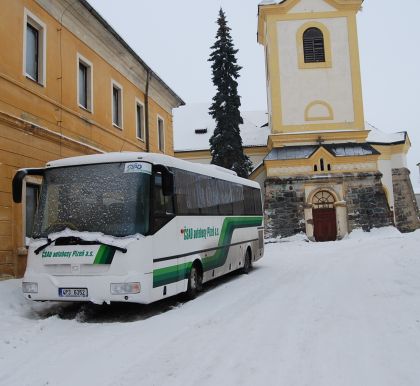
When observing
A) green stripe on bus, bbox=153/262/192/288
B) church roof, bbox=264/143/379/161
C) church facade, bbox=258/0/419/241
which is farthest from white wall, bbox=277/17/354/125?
green stripe on bus, bbox=153/262/192/288

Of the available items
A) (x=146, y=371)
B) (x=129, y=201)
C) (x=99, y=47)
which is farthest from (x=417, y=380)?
(x=99, y=47)

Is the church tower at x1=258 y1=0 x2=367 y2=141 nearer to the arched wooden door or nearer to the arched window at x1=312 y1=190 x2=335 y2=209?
the arched window at x1=312 y1=190 x2=335 y2=209

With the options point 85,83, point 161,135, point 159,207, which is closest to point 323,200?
point 161,135

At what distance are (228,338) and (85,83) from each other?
11.1m

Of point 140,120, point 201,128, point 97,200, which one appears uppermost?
point 201,128

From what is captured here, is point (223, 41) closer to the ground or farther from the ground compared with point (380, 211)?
farther from the ground

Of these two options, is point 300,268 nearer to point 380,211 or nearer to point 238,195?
point 238,195

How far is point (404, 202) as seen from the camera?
40.2 meters

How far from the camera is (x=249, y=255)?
15.2m

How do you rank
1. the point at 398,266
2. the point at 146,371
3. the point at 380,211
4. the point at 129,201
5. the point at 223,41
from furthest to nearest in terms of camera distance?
the point at 223,41
the point at 380,211
the point at 398,266
the point at 129,201
the point at 146,371

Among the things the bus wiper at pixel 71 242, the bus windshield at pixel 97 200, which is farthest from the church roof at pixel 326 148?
the bus wiper at pixel 71 242

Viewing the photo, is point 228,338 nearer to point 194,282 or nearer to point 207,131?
point 194,282

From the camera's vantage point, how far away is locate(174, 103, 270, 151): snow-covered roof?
44719mm

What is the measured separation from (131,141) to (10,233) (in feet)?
27.3
